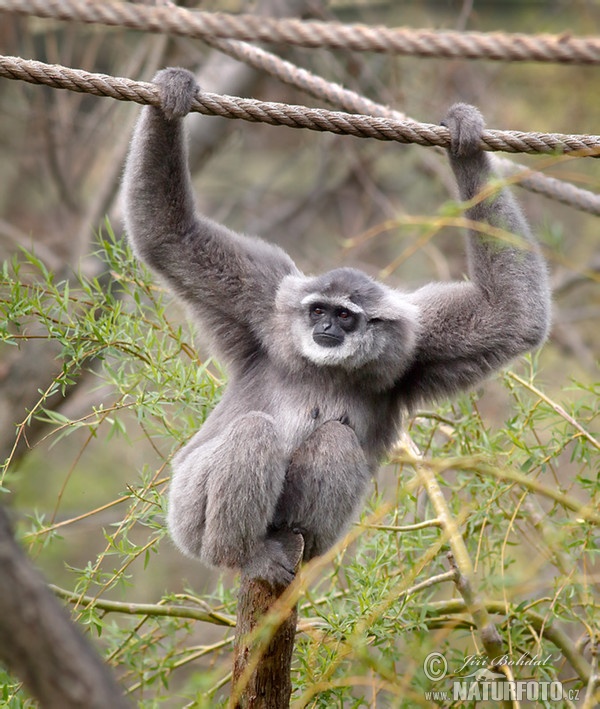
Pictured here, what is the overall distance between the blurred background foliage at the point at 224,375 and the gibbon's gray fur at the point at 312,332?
245 millimetres

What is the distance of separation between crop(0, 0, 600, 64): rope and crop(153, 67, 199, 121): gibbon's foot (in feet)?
0.75

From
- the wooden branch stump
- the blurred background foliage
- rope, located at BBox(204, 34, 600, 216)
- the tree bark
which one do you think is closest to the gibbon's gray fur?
the blurred background foliage

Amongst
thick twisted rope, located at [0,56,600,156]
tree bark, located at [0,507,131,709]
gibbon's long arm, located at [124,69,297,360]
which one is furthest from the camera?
gibbon's long arm, located at [124,69,297,360]

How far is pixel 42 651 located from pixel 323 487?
8.27 feet

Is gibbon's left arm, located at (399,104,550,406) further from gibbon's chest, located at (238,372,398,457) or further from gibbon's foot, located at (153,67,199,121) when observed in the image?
gibbon's foot, located at (153,67,199,121)

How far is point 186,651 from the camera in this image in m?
5.02

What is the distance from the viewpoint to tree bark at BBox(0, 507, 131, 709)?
1.97m

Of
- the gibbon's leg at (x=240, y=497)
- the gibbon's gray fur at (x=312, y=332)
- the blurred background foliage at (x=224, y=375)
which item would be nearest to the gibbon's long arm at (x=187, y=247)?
the gibbon's gray fur at (x=312, y=332)

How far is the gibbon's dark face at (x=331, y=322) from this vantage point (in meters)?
4.64

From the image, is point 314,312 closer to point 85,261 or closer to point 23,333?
point 23,333

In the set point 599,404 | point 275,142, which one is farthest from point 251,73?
point 599,404

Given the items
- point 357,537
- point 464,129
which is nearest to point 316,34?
point 464,129

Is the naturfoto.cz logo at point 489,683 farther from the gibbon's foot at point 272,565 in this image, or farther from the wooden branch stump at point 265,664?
the gibbon's foot at point 272,565

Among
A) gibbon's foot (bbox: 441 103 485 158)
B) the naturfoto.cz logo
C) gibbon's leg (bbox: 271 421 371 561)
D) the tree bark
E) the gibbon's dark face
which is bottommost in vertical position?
the naturfoto.cz logo
